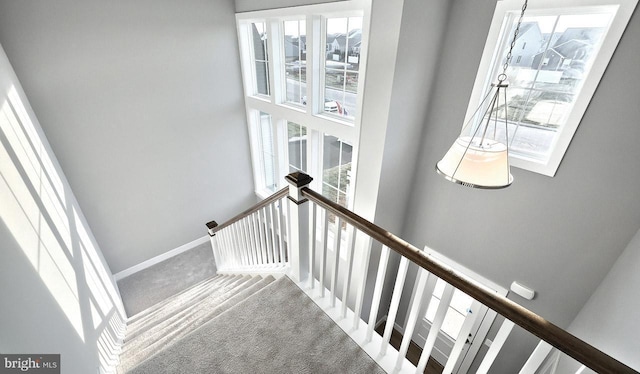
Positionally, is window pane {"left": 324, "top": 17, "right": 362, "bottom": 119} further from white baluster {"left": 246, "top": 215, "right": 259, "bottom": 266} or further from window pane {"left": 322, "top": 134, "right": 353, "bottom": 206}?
white baluster {"left": 246, "top": 215, "right": 259, "bottom": 266}

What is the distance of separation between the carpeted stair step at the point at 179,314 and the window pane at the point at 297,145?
6.20 ft

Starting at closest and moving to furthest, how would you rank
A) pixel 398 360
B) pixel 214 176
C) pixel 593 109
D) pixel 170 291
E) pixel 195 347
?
pixel 398 360
pixel 195 347
pixel 593 109
pixel 170 291
pixel 214 176

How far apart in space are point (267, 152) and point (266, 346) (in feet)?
11.6

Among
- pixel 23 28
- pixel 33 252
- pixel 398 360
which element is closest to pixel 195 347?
pixel 33 252

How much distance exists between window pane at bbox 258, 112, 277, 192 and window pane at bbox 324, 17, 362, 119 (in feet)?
4.82

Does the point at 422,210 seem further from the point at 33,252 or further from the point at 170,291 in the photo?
the point at 170,291

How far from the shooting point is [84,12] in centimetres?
296

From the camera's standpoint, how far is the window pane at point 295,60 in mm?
3451

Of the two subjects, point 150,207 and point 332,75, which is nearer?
point 332,75

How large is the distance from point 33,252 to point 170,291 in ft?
9.23

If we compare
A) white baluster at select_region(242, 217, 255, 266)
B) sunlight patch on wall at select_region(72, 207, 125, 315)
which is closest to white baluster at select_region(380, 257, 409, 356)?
white baluster at select_region(242, 217, 255, 266)

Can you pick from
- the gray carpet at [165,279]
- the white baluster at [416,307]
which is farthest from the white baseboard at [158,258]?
the white baluster at [416,307]

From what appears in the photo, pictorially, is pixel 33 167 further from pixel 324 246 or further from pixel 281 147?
pixel 281 147

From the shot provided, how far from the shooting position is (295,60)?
3646 mm
